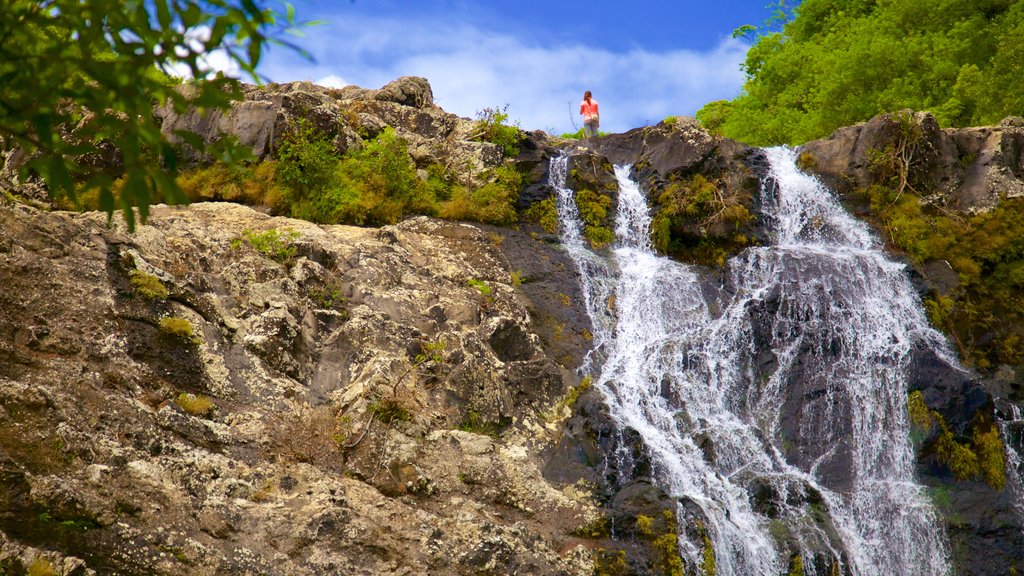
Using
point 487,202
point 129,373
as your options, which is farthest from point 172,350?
point 487,202

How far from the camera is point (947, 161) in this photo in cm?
1806

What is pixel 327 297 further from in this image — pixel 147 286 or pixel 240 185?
pixel 240 185

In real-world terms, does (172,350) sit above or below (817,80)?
below

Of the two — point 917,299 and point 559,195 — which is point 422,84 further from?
point 917,299

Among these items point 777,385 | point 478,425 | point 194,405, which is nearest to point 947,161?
point 777,385

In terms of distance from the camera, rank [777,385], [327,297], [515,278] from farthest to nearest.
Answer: [515,278]
[777,385]
[327,297]

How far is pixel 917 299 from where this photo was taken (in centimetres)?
1541

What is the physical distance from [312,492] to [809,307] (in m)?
9.97

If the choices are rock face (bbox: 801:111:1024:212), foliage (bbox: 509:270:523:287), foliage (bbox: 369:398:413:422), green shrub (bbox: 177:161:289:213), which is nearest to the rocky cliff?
foliage (bbox: 369:398:413:422)

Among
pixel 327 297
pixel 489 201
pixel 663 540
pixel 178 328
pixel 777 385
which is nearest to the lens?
pixel 178 328

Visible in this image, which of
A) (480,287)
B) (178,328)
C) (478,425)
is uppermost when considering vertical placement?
(480,287)

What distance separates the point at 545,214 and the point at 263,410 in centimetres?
907

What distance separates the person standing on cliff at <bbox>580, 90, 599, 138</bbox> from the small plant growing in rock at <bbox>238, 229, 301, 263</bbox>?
1224cm

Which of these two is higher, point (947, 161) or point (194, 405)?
A: point (947, 161)
